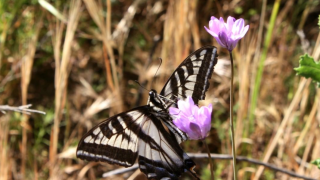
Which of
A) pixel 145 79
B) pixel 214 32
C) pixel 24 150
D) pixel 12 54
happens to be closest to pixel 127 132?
pixel 214 32

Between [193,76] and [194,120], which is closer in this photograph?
[194,120]

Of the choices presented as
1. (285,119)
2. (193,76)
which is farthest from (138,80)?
(193,76)

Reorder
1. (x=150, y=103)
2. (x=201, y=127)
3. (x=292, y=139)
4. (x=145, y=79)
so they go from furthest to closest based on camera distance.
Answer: (x=145, y=79) < (x=292, y=139) < (x=150, y=103) < (x=201, y=127)

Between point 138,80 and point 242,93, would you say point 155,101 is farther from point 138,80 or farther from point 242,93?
point 138,80

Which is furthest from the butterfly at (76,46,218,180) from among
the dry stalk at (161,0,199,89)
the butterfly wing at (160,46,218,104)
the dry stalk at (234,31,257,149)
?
the dry stalk at (161,0,199,89)

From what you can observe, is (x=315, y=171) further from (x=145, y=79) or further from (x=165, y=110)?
(x=145, y=79)

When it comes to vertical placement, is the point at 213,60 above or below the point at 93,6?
below
